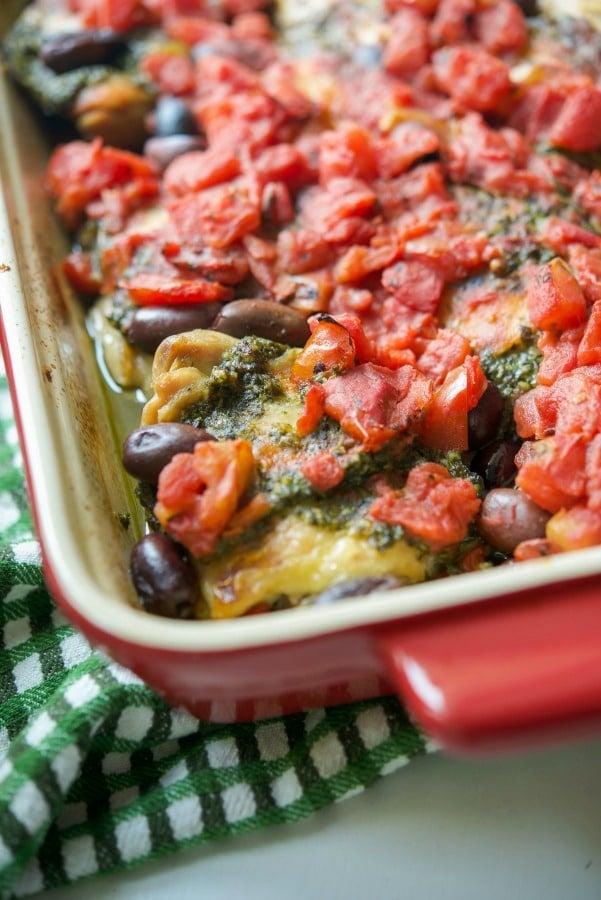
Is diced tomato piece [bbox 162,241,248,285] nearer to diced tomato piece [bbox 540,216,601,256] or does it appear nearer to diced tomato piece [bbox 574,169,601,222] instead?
diced tomato piece [bbox 540,216,601,256]

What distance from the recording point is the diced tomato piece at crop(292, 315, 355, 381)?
2.40 metres

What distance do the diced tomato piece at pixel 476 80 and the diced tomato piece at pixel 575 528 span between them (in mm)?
1731

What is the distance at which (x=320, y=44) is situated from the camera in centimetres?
359

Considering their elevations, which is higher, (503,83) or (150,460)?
(503,83)

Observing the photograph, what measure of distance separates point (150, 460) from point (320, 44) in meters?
2.17

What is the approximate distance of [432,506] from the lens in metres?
2.18

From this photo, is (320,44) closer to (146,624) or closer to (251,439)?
(251,439)

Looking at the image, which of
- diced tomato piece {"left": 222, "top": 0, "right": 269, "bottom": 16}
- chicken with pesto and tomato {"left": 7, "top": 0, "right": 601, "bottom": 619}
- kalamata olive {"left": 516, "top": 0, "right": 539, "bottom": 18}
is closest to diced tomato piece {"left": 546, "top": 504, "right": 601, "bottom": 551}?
chicken with pesto and tomato {"left": 7, "top": 0, "right": 601, "bottom": 619}

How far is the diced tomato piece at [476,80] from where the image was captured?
318 cm

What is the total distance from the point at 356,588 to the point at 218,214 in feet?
4.68

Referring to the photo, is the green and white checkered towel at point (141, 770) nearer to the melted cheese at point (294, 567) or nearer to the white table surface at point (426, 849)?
the white table surface at point (426, 849)

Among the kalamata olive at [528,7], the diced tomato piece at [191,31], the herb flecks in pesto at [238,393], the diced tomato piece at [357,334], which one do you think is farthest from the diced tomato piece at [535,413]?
the diced tomato piece at [191,31]

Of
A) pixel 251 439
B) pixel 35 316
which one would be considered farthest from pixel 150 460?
pixel 35 316

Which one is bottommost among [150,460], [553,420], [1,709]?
[1,709]
